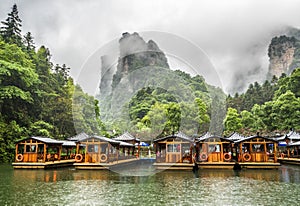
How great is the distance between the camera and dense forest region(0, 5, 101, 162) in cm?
2219

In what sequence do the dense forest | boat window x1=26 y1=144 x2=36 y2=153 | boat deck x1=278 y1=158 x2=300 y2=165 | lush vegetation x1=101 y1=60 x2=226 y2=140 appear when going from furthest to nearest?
lush vegetation x1=101 y1=60 x2=226 y2=140, the dense forest, boat deck x1=278 y1=158 x2=300 y2=165, boat window x1=26 y1=144 x2=36 y2=153

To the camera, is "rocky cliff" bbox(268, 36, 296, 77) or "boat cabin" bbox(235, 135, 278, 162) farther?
"rocky cliff" bbox(268, 36, 296, 77)

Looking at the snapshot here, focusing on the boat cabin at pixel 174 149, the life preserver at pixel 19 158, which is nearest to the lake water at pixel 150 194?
the boat cabin at pixel 174 149

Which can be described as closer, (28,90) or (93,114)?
(28,90)

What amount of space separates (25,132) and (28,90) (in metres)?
4.29

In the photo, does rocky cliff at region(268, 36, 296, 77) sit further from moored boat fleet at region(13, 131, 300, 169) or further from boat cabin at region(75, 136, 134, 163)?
boat cabin at region(75, 136, 134, 163)

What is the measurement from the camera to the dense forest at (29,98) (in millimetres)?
22188

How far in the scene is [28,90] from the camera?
2578 centimetres

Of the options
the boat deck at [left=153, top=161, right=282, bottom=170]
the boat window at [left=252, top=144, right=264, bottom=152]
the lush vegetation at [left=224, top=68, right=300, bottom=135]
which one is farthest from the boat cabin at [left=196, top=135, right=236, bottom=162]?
the lush vegetation at [left=224, top=68, right=300, bottom=135]

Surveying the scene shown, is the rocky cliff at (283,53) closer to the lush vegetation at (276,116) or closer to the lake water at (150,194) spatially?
the lush vegetation at (276,116)

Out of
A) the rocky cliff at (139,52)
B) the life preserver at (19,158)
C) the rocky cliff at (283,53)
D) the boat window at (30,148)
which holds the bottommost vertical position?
the life preserver at (19,158)

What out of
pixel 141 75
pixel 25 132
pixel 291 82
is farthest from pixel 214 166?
pixel 291 82

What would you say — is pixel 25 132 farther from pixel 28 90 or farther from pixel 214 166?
pixel 214 166

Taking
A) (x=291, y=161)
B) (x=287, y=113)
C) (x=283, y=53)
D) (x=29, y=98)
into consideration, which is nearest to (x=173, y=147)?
(x=291, y=161)
